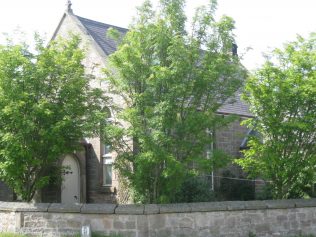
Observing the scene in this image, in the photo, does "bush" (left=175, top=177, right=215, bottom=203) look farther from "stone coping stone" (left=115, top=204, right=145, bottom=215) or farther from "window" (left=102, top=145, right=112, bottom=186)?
"stone coping stone" (left=115, top=204, right=145, bottom=215)

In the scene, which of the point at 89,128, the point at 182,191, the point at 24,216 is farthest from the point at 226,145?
the point at 24,216

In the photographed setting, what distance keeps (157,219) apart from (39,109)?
408cm

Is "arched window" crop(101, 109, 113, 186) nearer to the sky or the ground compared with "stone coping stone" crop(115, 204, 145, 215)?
nearer to the sky

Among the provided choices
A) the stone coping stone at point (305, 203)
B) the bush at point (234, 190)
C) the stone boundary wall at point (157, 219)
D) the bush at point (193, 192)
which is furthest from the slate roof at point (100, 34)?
the stone coping stone at point (305, 203)

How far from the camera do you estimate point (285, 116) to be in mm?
12656

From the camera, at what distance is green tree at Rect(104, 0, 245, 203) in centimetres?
1149

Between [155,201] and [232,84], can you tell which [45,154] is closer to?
[155,201]

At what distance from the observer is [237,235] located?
38.7ft

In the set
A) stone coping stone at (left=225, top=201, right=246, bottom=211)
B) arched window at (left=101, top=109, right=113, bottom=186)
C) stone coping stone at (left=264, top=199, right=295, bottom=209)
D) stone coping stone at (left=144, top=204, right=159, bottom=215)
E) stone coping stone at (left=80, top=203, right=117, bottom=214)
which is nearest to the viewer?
stone coping stone at (left=144, top=204, right=159, bottom=215)

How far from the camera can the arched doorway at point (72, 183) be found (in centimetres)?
1831

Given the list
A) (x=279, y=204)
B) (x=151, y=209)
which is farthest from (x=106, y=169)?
(x=279, y=204)

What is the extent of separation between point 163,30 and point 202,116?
2.42 meters

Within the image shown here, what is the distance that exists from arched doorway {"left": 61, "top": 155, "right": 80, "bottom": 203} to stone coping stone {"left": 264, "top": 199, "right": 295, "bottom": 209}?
28.5ft

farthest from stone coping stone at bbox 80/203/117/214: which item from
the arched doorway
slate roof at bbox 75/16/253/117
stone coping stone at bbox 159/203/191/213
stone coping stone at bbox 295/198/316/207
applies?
slate roof at bbox 75/16/253/117
